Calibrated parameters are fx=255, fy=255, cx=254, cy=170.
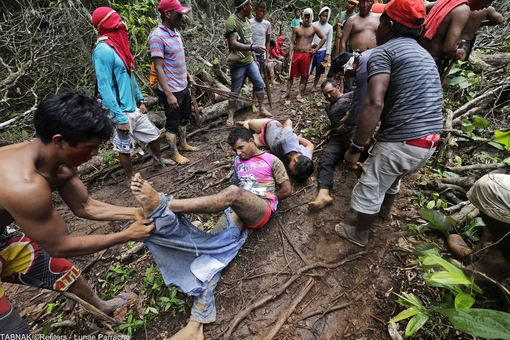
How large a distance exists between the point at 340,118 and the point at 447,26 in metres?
1.75

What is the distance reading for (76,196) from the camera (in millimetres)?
2279

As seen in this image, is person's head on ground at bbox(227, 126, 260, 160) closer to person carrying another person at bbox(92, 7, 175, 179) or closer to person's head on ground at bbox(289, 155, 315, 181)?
person's head on ground at bbox(289, 155, 315, 181)

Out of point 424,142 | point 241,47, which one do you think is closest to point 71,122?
point 424,142

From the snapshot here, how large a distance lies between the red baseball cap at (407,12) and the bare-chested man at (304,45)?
463cm

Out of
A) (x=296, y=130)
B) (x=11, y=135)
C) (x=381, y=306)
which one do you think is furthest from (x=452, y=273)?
(x=11, y=135)

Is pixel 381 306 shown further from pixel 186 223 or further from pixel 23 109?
pixel 23 109

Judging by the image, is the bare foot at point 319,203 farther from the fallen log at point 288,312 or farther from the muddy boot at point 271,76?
the muddy boot at point 271,76

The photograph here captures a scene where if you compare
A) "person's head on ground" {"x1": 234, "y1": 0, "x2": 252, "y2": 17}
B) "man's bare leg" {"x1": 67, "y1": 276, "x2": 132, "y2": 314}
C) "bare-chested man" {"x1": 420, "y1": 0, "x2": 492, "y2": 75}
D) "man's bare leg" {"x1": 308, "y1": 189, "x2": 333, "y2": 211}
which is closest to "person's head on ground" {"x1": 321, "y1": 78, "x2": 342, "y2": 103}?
"bare-chested man" {"x1": 420, "y1": 0, "x2": 492, "y2": 75}

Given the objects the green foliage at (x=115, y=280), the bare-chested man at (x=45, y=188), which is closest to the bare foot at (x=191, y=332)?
the bare-chested man at (x=45, y=188)

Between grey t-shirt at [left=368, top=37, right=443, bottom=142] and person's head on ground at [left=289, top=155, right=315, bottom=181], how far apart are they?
139 cm

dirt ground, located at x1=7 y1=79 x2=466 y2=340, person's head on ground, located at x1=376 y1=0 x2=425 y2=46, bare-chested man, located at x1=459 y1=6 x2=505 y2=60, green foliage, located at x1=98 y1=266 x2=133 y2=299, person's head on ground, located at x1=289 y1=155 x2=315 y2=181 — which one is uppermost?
person's head on ground, located at x1=376 y1=0 x2=425 y2=46

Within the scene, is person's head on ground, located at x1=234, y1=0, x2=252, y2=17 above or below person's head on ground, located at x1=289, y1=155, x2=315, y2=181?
above

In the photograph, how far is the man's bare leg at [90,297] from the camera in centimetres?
240

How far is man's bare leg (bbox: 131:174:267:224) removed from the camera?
195 cm
